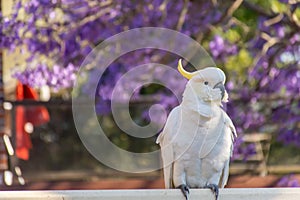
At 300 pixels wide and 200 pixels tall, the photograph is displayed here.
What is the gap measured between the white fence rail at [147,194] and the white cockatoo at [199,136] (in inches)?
15.2

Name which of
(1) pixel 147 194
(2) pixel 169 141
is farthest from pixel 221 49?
(1) pixel 147 194

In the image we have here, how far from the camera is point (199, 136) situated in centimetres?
399

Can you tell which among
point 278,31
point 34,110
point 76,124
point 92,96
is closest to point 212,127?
point 278,31

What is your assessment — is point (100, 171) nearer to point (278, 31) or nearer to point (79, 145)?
point (79, 145)

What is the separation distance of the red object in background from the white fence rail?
164 inches

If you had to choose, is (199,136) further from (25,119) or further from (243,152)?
(25,119)

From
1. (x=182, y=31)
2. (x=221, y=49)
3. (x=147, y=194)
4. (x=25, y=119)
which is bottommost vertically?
(x=25, y=119)

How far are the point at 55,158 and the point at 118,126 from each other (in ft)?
2.54

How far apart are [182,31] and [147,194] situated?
3171 millimetres

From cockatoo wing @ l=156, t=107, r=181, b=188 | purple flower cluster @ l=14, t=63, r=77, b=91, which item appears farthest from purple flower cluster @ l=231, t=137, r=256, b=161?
cockatoo wing @ l=156, t=107, r=181, b=188

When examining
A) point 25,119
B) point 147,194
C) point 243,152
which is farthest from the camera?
→ point 25,119

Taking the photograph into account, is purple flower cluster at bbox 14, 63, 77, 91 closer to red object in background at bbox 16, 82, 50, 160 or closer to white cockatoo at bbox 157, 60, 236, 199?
red object in background at bbox 16, 82, 50, 160

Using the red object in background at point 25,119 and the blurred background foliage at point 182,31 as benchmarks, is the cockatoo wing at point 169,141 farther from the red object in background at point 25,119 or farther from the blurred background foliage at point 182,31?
the red object in background at point 25,119

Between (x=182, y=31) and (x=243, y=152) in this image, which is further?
(x=243, y=152)
